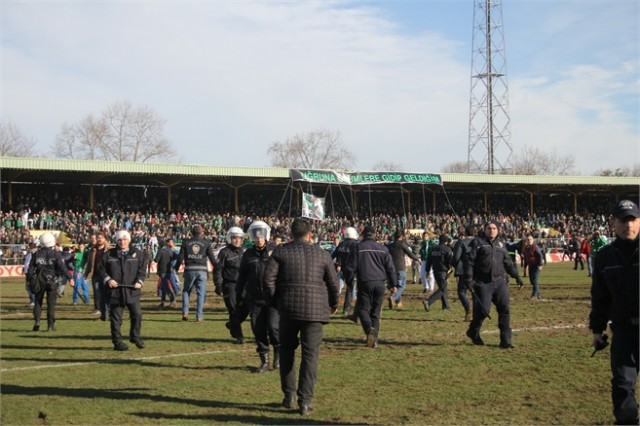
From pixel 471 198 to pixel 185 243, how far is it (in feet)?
139

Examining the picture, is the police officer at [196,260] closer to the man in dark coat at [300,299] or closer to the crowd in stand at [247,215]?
the man in dark coat at [300,299]

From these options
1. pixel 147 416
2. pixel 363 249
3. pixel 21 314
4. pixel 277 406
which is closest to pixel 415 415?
pixel 277 406

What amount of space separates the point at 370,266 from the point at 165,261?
26.4 feet

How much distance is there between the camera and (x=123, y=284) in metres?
11.8

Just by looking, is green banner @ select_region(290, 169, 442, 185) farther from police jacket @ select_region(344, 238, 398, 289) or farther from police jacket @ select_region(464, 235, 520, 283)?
police jacket @ select_region(464, 235, 520, 283)

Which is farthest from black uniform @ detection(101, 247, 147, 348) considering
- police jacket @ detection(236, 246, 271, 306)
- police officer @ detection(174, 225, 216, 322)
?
police officer @ detection(174, 225, 216, 322)

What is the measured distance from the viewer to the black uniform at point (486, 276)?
1150cm

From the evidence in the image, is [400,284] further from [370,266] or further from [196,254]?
[370,266]

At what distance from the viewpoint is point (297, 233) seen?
316 inches

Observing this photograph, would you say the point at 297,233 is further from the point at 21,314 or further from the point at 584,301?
the point at 584,301

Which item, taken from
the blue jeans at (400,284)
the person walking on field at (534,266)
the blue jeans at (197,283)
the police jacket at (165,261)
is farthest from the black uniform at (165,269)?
the person walking on field at (534,266)

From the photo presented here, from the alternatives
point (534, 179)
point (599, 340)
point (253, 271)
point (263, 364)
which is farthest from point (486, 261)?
point (534, 179)

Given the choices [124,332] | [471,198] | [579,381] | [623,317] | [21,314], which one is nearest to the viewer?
[623,317]

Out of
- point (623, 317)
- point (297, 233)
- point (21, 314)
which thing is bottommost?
point (21, 314)
